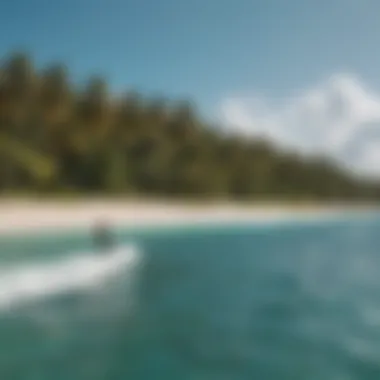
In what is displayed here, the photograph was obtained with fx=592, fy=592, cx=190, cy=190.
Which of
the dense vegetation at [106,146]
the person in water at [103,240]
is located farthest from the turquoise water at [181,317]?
the dense vegetation at [106,146]

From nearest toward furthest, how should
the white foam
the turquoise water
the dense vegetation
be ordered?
the turquoise water → the white foam → the dense vegetation

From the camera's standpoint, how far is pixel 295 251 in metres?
11.2

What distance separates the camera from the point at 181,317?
5.04m

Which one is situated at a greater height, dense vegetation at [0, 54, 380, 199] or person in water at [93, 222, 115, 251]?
dense vegetation at [0, 54, 380, 199]

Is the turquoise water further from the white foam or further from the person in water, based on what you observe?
the person in water

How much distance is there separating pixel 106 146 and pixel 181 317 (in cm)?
1209

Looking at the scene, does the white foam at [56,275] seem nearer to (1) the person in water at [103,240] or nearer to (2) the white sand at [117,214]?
(1) the person in water at [103,240]

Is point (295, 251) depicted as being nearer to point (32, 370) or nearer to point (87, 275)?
point (87, 275)

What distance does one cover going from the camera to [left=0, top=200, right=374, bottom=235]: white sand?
39.2 ft

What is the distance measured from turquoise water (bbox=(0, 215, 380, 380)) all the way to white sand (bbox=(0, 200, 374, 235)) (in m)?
2.86

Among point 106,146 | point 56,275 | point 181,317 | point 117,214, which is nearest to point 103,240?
point 56,275

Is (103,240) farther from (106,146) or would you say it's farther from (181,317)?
(106,146)

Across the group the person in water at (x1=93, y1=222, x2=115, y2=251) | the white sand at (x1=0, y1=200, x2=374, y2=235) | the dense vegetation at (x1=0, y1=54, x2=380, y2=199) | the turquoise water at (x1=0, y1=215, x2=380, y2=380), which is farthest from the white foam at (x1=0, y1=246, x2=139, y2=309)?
the dense vegetation at (x1=0, y1=54, x2=380, y2=199)

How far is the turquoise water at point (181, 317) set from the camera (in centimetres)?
376
